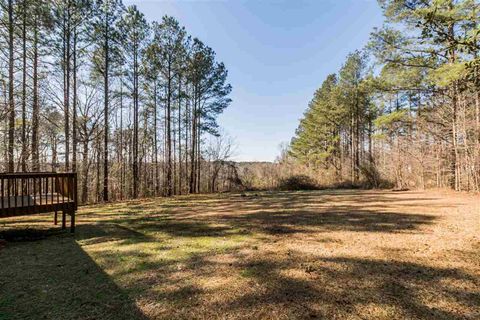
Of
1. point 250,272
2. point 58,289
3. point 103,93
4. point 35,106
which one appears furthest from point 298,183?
point 58,289

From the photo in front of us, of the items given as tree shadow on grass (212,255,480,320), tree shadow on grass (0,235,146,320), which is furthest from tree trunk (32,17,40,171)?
tree shadow on grass (212,255,480,320)

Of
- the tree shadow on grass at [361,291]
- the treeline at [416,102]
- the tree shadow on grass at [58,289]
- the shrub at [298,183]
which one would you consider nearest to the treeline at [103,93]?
the shrub at [298,183]

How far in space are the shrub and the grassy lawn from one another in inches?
521

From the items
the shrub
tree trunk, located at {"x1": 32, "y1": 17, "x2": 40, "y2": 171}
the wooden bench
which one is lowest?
the shrub

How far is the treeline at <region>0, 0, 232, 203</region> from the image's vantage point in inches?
352

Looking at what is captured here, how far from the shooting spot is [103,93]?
43.2 feet

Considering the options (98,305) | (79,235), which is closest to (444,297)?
(98,305)

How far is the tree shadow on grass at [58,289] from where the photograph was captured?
2174 millimetres

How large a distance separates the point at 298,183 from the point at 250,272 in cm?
1645

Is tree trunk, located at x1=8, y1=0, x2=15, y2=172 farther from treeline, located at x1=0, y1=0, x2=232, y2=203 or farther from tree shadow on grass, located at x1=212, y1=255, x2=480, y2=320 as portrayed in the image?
tree shadow on grass, located at x1=212, y1=255, x2=480, y2=320

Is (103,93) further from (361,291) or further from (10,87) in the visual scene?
(361,291)

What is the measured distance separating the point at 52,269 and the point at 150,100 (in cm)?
1410

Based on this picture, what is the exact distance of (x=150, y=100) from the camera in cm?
1556

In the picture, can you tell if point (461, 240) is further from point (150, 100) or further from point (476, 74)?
point (150, 100)
